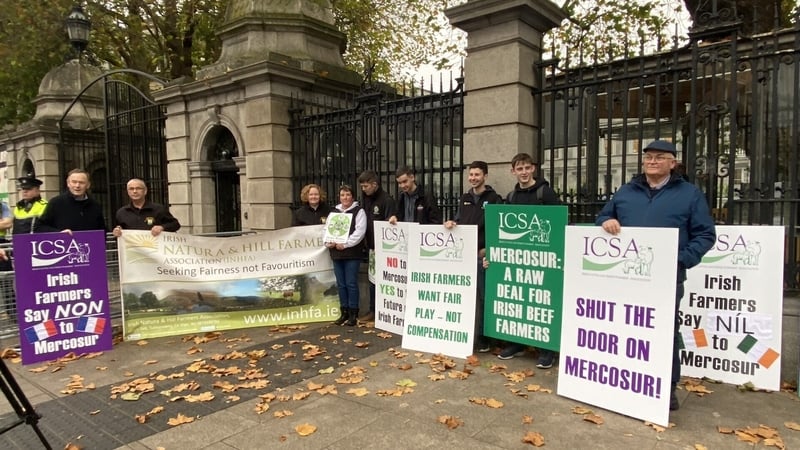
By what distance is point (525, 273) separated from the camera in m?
4.96

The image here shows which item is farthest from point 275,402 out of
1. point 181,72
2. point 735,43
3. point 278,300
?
point 181,72

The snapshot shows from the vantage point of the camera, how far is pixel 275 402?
418cm

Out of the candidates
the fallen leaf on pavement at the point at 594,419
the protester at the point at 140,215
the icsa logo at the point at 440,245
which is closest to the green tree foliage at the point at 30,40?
the protester at the point at 140,215

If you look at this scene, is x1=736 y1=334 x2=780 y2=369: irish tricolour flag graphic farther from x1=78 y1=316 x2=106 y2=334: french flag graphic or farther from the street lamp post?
the street lamp post

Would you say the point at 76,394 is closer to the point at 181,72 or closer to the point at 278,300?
the point at 278,300

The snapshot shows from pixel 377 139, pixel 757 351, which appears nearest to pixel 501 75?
pixel 377 139

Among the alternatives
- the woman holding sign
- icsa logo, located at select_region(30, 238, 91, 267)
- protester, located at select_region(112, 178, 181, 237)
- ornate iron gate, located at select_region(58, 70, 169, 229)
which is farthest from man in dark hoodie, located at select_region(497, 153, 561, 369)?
ornate iron gate, located at select_region(58, 70, 169, 229)

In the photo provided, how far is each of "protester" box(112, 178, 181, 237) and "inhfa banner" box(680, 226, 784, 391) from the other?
568cm

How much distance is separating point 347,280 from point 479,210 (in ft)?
6.68

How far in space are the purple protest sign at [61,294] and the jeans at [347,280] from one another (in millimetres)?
2612

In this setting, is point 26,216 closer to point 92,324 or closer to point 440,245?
point 92,324

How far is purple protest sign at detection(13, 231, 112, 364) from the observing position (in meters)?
5.31

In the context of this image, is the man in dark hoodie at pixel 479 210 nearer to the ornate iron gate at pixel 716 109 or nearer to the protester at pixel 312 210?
the ornate iron gate at pixel 716 109

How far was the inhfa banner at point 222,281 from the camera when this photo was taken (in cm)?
615
